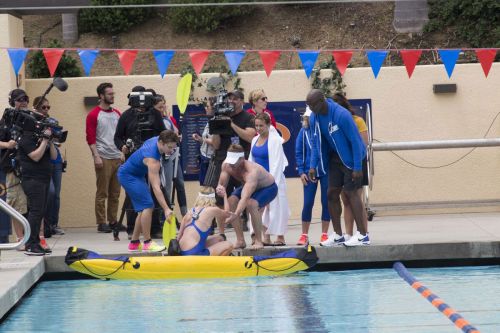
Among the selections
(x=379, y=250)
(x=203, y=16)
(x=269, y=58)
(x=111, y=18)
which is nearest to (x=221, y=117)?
(x=269, y=58)

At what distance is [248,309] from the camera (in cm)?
977

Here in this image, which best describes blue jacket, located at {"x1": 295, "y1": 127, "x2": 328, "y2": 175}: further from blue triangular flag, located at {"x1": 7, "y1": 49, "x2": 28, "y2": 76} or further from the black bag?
blue triangular flag, located at {"x1": 7, "y1": 49, "x2": 28, "y2": 76}

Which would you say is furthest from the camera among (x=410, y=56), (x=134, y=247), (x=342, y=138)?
(x=410, y=56)

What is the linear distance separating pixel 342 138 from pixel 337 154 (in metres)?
0.23

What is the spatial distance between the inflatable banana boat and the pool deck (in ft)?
1.83

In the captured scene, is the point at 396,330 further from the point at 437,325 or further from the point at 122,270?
the point at 122,270

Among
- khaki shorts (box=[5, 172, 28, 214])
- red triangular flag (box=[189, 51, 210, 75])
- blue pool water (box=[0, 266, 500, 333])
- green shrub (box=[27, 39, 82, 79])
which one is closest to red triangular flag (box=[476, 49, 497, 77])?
blue pool water (box=[0, 266, 500, 333])

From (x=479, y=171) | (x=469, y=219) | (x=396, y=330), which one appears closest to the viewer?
(x=396, y=330)

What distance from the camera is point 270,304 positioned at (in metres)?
9.97

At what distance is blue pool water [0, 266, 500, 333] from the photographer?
357 inches

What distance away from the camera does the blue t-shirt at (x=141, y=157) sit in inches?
469

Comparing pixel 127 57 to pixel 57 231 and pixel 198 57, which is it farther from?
pixel 57 231

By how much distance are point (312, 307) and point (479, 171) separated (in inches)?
247

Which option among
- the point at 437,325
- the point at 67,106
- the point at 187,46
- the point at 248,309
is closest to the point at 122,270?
the point at 248,309
